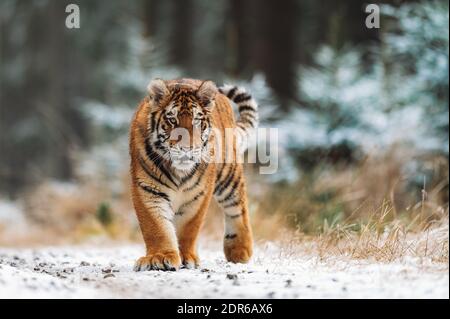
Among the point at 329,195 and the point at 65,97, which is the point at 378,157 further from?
the point at 65,97

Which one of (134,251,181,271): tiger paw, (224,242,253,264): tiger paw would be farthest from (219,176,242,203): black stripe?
(134,251,181,271): tiger paw

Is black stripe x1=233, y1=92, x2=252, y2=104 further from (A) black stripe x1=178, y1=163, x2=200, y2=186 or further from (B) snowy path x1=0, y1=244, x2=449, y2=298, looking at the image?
(B) snowy path x1=0, y1=244, x2=449, y2=298

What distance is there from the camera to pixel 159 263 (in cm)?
565

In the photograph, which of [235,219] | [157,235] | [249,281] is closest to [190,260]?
[157,235]

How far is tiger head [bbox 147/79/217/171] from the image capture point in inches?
229

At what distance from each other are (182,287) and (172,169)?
4.31 ft

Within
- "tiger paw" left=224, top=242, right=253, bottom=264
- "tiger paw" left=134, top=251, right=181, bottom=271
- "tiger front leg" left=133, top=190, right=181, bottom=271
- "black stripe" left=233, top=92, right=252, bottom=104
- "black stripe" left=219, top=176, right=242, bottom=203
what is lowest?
"tiger paw" left=224, top=242, right=253, bottom=264

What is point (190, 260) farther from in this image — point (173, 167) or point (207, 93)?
point (207, 93)

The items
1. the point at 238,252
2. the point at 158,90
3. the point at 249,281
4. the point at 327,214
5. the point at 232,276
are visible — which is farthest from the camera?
the point at 327,214

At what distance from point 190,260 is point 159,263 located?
1.63 feet

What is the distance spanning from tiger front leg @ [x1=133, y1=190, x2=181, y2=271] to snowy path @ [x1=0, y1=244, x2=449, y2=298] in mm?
156

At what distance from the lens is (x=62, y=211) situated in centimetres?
1291

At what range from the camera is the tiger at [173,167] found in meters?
5.82
